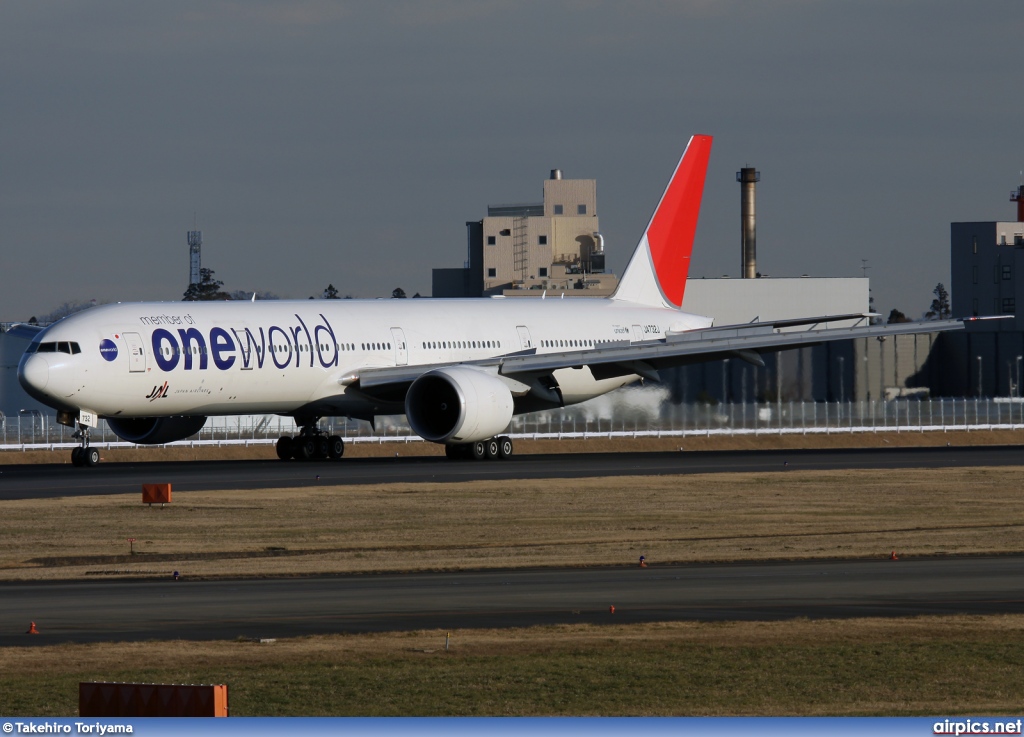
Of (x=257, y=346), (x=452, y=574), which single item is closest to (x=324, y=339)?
(x=257, y=346)

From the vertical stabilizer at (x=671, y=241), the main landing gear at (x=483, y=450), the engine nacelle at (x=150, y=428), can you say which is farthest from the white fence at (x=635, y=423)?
the engine nacelle at (x=150, y=428)

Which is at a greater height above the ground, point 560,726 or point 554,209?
point 554,209

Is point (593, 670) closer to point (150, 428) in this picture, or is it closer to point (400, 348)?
point (150, 428)

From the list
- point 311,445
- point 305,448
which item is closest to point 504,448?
point 311,445

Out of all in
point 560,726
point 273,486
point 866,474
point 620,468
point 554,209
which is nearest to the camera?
point 560,726

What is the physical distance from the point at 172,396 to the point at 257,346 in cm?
263

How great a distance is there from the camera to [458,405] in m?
43.9

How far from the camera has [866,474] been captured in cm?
4056

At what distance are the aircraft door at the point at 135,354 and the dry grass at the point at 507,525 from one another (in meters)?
7.61

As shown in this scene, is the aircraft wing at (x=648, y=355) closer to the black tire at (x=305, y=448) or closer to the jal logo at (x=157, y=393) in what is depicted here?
the black tire at (x=305, y=448)

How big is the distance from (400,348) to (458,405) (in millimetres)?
4187

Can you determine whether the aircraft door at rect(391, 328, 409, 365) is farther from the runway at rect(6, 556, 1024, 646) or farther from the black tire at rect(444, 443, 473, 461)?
the runway at rect(6, 556, 1024, 646)

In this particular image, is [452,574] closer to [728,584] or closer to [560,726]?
[728,584]

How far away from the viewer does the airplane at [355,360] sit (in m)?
41.5
